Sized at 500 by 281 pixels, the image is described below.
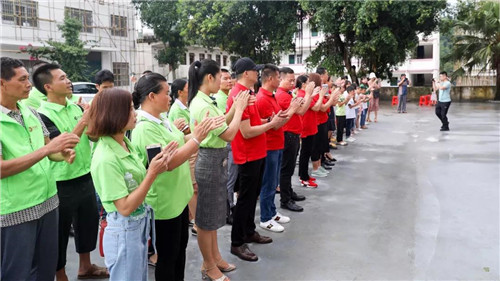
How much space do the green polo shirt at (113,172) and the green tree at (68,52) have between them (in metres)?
16.3

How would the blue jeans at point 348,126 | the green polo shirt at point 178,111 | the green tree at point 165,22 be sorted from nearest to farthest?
the green polo shirt at point 178,111
the blue jeans at point 348,126
the green tree at point 165,22

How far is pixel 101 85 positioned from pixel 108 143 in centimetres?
235

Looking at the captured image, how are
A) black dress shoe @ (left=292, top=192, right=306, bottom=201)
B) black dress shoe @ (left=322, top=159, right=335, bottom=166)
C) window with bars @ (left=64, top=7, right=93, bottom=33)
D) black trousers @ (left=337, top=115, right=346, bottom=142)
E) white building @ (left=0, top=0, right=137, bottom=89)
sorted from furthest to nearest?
window with bars @ (left=64, top=7, right=93, bottom=33)
white building @ (left=0, top=0, right=137, bottom=89)
black trousers @ (left=337, top=115, right=346, bottom=142)
black dress shoe @ (left=322, top=159, right=335, bottom=166)
black dress shoe @ (left=292, top=192, right=306, bottom=201)

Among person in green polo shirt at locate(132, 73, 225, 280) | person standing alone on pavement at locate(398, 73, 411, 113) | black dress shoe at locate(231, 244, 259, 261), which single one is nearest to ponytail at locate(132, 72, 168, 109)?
person in green polo shirt at locate(132, 73, 225, 280)

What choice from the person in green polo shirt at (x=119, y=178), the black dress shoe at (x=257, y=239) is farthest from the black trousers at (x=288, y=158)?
the person in green polo shirt at (x=119, y=178)

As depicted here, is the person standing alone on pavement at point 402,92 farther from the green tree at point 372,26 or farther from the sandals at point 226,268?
the sandals at point 226,268

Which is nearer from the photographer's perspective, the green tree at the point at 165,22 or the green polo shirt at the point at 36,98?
the green polo shirt at the point at 36,98

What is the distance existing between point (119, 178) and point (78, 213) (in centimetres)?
125

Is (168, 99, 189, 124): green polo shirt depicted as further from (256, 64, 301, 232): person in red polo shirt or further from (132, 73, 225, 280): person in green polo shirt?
(132, 73, 225, 280): person in green polo shirt

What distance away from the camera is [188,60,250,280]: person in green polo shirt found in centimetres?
275

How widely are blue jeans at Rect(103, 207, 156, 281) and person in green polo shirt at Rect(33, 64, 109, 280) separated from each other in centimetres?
97

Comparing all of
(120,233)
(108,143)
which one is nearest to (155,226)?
(120,233)

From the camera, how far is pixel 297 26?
14562 mm

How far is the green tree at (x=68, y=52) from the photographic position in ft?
54.1
